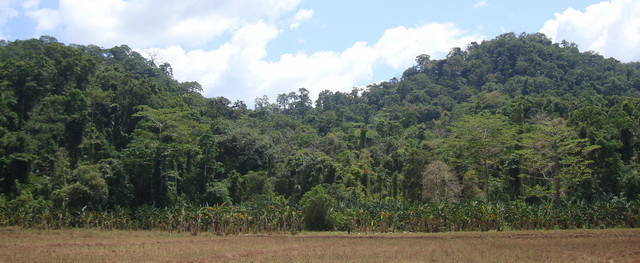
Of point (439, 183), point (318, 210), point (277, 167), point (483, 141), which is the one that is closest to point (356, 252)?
point (318, 210)

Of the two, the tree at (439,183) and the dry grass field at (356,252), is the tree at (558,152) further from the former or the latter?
the dry grass field at (356,252)

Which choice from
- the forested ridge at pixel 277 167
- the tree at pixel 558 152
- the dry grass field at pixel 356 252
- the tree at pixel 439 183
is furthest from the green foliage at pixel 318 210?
the tree at pixel 558 152

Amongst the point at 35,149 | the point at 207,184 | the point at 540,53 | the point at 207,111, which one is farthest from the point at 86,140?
the point at 540,53

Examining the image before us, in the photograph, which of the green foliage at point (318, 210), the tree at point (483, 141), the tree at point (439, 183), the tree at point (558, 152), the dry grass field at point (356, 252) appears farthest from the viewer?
the tree at point (439, 183)

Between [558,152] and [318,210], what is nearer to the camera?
[558,152]

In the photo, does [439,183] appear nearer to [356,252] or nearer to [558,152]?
[558,152]

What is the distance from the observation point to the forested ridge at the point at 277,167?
1523 inches

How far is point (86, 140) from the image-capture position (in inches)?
2026

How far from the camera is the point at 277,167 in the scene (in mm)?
58438

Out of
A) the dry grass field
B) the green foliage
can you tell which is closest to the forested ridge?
the green foliage

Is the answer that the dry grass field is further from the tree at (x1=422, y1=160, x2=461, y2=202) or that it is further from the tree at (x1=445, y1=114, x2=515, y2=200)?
the tree at (x1=422, y1=160, x2=461, y2=202)

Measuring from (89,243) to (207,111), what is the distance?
5008 centimetres

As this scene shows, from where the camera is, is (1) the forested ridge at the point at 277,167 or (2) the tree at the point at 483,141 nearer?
Answer: (1) the forested ridge at the point at 277,167

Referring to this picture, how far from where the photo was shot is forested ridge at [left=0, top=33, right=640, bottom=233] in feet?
127
